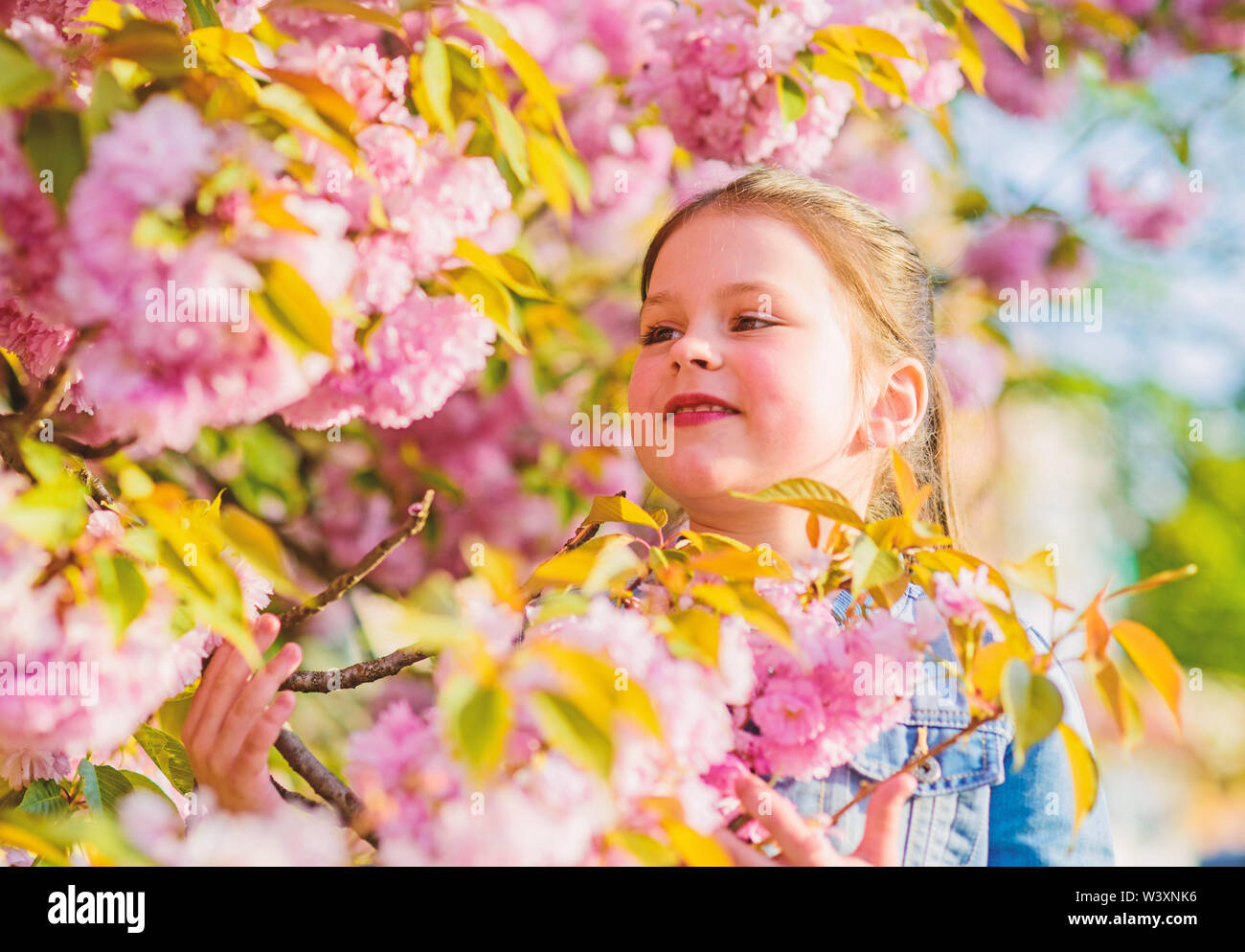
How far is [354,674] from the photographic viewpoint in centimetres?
94

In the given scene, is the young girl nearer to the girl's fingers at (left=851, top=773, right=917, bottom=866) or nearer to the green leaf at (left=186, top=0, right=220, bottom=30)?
the girl's fingers at (left=851, top=773, right=917, bottom=866)

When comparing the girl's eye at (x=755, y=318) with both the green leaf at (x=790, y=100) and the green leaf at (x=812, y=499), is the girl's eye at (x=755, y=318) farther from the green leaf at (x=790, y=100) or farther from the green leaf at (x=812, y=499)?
the green leaf at (x=812, y=499)

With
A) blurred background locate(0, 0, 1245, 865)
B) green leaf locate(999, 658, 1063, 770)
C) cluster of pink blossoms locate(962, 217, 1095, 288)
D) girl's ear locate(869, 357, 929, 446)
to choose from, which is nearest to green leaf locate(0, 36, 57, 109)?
blurred background locate(0, 0, 1245, 865)

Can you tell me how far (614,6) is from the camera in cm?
196

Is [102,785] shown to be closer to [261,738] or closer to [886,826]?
[261,738]

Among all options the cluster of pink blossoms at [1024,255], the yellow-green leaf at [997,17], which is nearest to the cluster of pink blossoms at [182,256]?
the yellow-green leaf at [997,17]

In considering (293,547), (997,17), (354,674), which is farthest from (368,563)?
(293,547)

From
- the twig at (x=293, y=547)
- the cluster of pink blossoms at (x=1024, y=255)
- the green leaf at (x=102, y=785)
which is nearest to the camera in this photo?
the green leaf at (x=102, y=785)

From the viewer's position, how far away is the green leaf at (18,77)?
2.00 feet

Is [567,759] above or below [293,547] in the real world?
below

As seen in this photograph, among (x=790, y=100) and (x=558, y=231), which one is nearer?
(x=790, y=100)

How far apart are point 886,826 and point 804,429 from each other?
493 millimetres

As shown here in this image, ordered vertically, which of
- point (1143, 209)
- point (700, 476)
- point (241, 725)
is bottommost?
point (241, 725)

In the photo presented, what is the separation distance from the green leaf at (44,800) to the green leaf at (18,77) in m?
0.61
